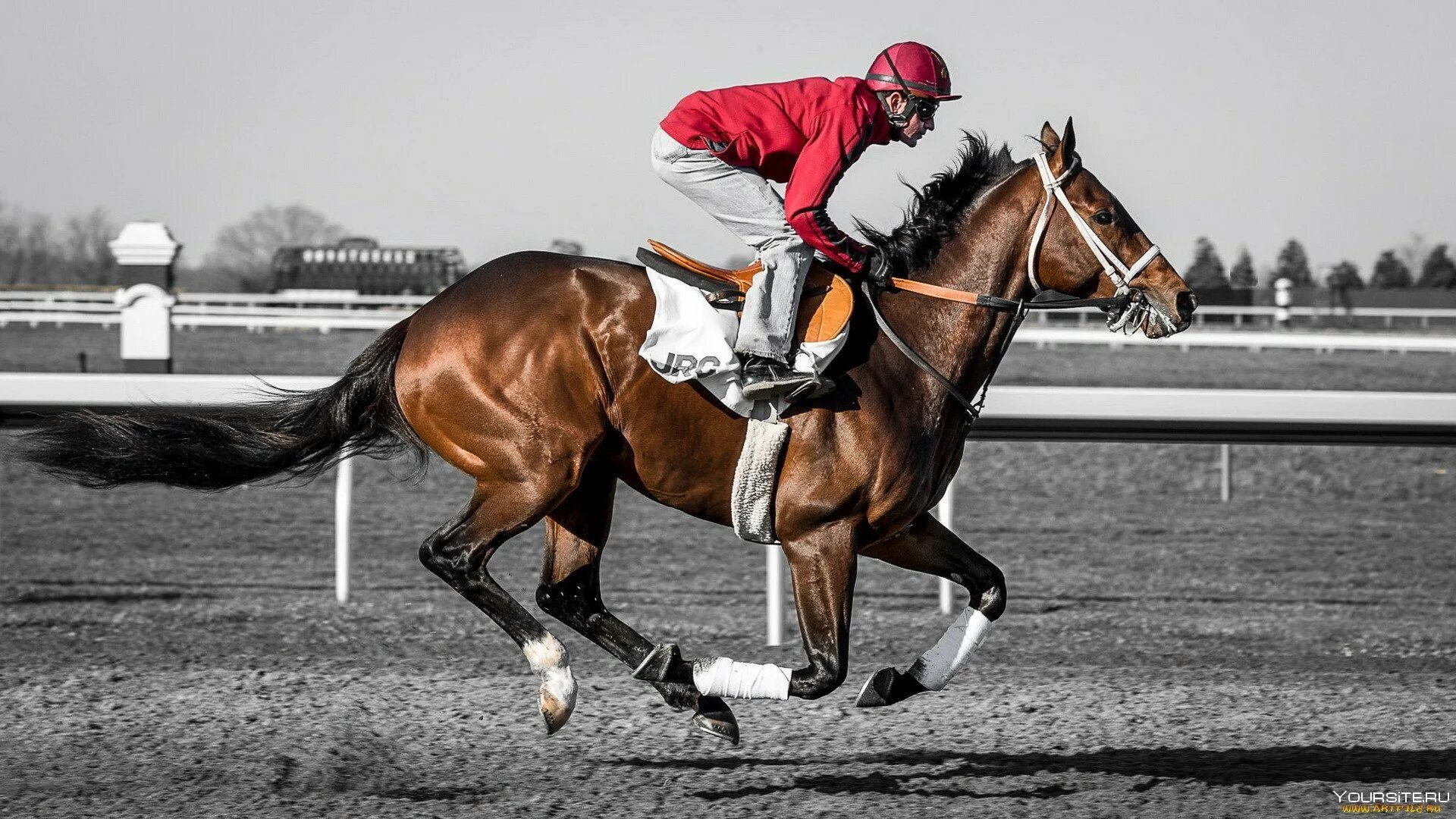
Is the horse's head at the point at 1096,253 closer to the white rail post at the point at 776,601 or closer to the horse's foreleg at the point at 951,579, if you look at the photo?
the horse's foreleg at the point at 951,579

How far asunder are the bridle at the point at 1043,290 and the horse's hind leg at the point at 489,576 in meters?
1.18

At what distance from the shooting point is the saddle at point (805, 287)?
4.22m

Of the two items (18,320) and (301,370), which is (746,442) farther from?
(18,320)

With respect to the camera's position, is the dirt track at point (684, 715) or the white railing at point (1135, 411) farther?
the white railing at point (1135, 411)

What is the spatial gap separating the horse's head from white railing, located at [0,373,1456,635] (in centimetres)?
291

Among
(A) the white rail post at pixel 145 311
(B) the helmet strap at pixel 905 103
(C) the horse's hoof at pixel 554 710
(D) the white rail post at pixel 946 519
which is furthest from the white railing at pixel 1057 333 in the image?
(C) the horse's hoof at pixel 554 710

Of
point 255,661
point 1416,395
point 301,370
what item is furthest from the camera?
point 301,370

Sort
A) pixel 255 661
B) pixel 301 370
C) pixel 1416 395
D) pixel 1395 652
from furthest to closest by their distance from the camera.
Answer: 1. pixel 301 370
2. pixel 1416 395
3. pixel 1395 652
4. pixel 255 661

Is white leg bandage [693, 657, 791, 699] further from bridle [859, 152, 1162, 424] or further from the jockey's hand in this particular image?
the jockey's hand

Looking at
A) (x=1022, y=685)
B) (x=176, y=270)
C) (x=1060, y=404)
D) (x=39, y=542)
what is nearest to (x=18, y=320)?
(x=176, y=270)

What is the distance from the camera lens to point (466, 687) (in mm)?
5621

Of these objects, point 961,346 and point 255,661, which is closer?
point 961,346

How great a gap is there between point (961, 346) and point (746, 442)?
70cm

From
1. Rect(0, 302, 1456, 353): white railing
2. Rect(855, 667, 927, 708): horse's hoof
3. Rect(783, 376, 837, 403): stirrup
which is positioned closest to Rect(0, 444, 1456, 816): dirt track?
Rect(855, 667, 927, 708): horse's hoof
